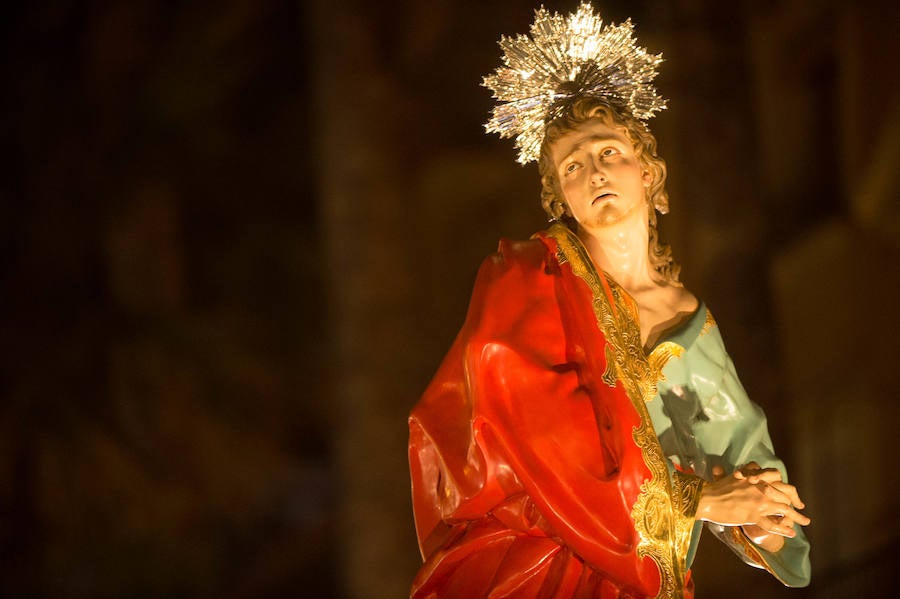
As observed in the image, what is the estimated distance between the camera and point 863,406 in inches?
141

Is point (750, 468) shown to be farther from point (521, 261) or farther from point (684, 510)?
point (521, 261)

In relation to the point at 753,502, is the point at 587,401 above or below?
above

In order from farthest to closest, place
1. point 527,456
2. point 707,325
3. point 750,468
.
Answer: point 707,325, point 750,468, point 527,456

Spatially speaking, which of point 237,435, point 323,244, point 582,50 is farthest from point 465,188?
point 582,50

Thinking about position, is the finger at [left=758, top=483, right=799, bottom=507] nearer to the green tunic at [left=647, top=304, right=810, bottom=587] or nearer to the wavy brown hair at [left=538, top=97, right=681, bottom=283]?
the green tunic at [left=647, top=304, right=810, bottom=587]

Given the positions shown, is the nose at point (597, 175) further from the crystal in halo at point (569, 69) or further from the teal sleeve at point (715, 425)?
the teal sleeve at point (715, 425)

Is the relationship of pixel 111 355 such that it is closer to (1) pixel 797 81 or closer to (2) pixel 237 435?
(2) pixel 237 435

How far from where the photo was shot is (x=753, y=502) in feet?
4.91

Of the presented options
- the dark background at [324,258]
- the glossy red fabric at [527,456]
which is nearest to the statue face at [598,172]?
the glossy red fabric at [527,456]

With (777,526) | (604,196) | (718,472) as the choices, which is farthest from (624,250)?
(777,526)

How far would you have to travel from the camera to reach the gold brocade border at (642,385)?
1.45 m

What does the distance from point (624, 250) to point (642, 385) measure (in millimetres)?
234

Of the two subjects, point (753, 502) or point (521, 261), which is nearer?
point (753, 502)

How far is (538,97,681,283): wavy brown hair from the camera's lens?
167 centimetres
